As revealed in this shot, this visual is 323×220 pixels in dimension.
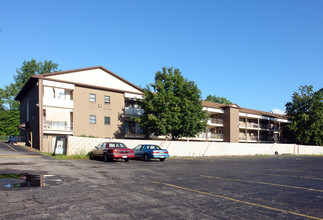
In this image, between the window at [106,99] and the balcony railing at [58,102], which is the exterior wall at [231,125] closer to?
the window at [106,99]

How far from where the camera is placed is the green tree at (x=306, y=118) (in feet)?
179

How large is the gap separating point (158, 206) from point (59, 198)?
281 cm

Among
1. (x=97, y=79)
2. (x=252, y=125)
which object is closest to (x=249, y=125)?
(x=252, y=125)

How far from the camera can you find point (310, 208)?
692 cm

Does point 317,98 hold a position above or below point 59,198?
above

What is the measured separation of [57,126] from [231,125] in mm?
31872

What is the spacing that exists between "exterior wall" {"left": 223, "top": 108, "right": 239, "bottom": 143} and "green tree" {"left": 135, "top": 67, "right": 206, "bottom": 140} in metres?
14.9

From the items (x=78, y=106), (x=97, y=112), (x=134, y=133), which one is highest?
(x=78, y=106)

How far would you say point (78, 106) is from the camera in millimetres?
35594

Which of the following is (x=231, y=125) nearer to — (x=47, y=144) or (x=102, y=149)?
(x=47, y=144)

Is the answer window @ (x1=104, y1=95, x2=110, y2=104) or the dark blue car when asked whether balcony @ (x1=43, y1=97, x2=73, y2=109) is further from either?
the dark blue car

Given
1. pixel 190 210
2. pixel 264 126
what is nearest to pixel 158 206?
pixel 190 210

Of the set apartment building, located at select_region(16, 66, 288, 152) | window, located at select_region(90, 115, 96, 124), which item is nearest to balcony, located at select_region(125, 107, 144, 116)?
apartment building, located at select_region(16, 66, 288, 152)

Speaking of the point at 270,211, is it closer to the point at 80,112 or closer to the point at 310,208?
the point at 310,208
